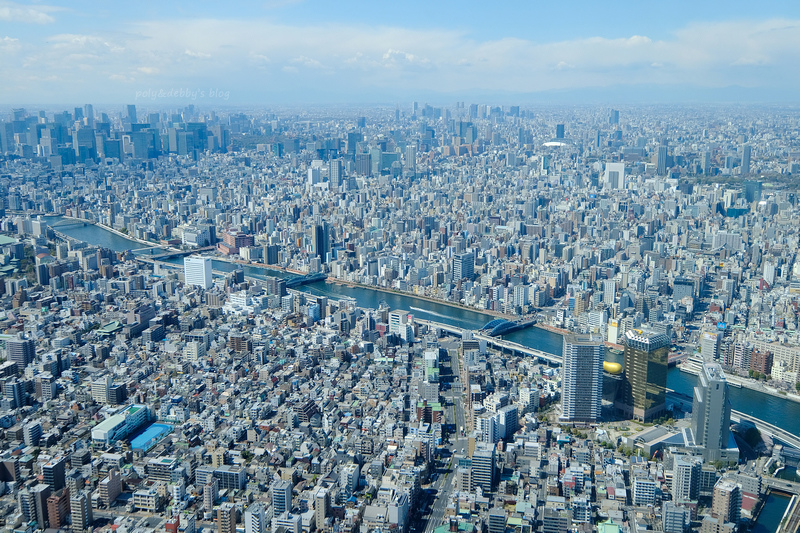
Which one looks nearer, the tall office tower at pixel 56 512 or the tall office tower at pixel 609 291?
the tall office tower at pixel 56 512

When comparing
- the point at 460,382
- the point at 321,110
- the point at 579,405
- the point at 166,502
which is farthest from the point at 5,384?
the point at 321,110

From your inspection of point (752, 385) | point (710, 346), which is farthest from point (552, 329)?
point (752, 385)

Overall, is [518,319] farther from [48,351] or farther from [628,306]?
[48,351]

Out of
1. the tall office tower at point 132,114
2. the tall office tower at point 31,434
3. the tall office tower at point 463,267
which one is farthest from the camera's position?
the tall office tower at point 132,114

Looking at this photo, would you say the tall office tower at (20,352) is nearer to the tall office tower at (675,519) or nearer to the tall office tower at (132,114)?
the tall office tower at (675,519)

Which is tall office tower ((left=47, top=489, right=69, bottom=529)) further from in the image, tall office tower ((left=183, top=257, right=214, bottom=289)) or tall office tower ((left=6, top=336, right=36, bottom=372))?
tall office tower ((left=183, top=257, right=214, bottom=289))

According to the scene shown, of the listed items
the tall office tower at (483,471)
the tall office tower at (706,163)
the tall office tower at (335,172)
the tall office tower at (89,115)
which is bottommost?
the tall office tower at (483,471)

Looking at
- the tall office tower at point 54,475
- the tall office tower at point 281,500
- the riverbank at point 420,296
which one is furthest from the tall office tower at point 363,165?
the tall office tower at point 281,500
